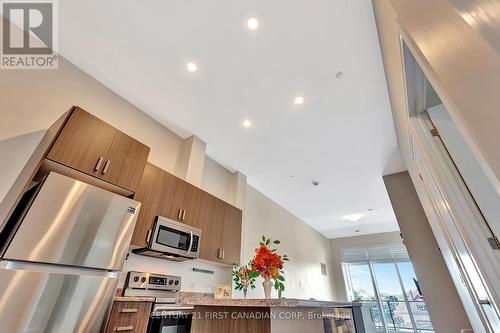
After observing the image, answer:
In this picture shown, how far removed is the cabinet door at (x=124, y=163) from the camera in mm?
2043

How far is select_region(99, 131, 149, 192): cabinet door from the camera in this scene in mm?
2043

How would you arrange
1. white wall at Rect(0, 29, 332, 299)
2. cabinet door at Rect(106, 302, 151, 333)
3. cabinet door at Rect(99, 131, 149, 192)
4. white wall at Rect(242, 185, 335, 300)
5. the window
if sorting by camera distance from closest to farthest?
cabinet door at Rect(106, 302, 151, 333) → white wall at Rect(0, 29, 332, 299) → cabinet door at Rect(99, 131, 149, 192) → white wall at Rect(242, 185, 335, 300) → the window

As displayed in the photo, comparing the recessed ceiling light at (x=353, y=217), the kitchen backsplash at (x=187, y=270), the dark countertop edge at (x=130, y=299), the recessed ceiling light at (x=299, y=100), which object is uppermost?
the recessed ceiling light at (x=299, y=100)

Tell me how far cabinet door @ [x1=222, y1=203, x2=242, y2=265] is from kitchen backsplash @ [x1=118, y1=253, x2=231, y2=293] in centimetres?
26

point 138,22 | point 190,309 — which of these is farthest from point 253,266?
point 138,22

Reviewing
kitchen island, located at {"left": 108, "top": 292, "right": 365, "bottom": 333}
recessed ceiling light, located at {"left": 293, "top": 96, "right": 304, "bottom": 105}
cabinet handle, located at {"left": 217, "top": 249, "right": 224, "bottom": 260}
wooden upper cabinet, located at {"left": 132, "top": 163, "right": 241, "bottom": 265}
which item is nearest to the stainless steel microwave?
wooden upper cabinet, located at {"left": 132, "top": 163, "right": 241, "bottom": 265}

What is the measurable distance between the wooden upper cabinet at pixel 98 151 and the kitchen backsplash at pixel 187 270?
881mm

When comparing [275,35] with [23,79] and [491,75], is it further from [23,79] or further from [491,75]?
[23,79]

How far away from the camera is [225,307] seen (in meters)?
1.36

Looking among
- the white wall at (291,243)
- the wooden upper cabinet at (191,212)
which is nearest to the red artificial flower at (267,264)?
the wooden upper cabinet at (191,212)

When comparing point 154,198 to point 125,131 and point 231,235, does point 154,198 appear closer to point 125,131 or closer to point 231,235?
point 125,131

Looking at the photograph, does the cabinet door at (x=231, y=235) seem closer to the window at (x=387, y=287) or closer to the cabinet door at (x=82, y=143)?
the cabinet door at (x=82, y=143)

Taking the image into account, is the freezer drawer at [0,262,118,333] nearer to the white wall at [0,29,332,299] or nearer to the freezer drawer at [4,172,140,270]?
the freezer drawer at [4,172,140,270]

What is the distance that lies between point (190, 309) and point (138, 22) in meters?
2.80
